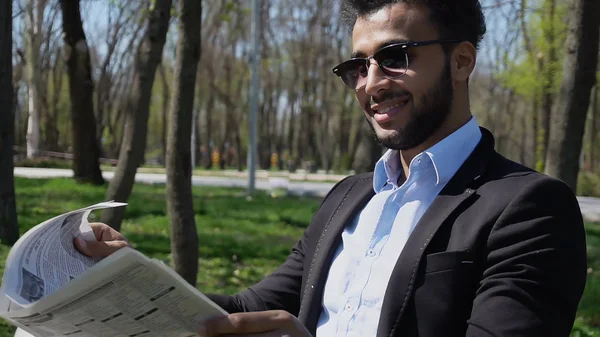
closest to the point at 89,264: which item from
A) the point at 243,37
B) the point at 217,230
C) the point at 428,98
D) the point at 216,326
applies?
the point at 216,326

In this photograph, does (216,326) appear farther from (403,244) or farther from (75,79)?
(75,79)

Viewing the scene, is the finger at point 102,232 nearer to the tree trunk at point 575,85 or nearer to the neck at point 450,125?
the neck at point 450,125

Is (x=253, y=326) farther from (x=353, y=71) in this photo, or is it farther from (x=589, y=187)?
(x=589, y=187)

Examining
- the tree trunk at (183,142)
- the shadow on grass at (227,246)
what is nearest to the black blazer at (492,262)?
the tree trunk at (183,142)

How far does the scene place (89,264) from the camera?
2188 millimetres

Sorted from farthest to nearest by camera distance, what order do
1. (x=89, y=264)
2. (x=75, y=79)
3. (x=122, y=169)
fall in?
(x=75, y=79) → (x=122, y=169) → (x=89, y=264)

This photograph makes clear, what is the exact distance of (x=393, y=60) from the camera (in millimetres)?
2258

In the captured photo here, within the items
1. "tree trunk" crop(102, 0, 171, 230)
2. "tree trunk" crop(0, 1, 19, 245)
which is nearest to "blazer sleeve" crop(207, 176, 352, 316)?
"tree trunk" crop(102, 0, 171, 230)

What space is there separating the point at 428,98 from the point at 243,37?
35943mm

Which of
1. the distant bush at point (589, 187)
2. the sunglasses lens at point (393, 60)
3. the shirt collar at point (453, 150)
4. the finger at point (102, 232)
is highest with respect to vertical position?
the sunglasses lens at point (393, 60)

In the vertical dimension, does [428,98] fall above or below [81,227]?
above

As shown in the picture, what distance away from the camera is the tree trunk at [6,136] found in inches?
253

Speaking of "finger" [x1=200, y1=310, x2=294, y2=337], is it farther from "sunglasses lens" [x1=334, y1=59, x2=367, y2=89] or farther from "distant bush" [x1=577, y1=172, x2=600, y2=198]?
"distant bush" [x1=577, y1=172, x2=600, y2=198]

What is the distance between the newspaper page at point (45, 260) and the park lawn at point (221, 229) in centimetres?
292
